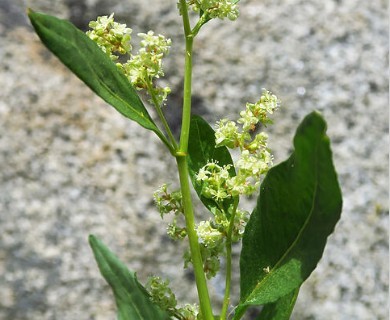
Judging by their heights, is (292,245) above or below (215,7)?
below

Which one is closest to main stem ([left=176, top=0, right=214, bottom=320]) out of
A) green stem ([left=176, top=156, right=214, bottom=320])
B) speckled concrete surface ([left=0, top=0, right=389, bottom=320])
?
green stem ([left=176, top=156, right=214, bottom=320])

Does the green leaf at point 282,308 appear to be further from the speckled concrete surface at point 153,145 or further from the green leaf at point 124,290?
the speckled concrete surface at point 153,145

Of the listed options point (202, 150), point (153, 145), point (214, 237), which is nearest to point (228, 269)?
point (214, 237)

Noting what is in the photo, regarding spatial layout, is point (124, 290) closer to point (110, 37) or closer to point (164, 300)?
point (164, 300)

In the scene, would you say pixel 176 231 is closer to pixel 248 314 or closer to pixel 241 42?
pixel 248 314

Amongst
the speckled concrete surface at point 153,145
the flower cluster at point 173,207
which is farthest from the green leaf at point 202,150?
the speckled concrete surface at point 153,145

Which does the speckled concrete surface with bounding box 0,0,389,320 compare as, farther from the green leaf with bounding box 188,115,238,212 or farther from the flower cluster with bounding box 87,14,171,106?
the flower cluster with bounding box 87,14,171,106

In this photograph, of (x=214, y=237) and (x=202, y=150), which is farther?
(x=202, y=150)
